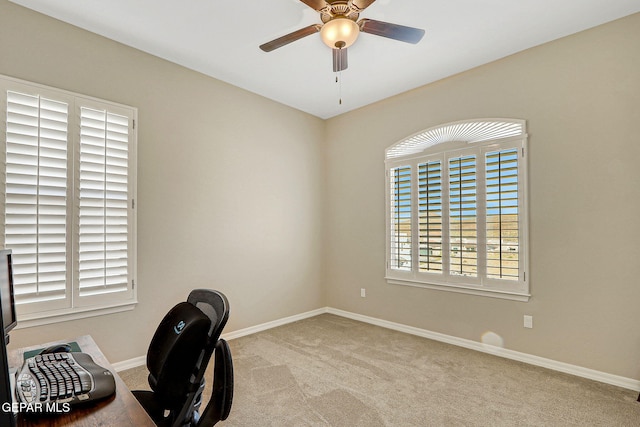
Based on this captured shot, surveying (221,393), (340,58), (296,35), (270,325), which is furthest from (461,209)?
(221,393)

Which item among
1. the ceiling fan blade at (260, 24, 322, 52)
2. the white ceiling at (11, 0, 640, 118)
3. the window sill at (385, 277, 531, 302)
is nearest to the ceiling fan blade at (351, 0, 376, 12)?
the ceiling fan blade at (260, 24, 322, 52)

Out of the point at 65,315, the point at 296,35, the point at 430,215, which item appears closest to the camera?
the point at 296,35

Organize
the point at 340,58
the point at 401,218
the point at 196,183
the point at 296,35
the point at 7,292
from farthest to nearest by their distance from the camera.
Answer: the point at 401,218 < the point at 196,183 < the point at 340,58 < the point at 296,35 < the point at 7,292

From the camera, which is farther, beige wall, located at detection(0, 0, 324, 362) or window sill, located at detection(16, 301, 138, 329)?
beige wall, located at detection(0, 0, 324, 362)

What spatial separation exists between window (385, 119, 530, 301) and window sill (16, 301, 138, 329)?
302 cm

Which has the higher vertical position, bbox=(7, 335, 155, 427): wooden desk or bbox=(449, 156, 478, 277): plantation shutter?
bbox=(449, 156, 478, 277): plantation shutter

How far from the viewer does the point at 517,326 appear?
3250mm

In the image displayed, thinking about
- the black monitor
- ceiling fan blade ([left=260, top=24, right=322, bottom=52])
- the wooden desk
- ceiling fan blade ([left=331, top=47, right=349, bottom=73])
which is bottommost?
the wooden desk

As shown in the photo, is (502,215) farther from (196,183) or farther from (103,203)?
(103,203)

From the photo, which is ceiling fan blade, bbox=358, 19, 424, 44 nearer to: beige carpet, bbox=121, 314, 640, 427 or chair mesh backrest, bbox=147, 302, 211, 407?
chair mesh backrest, bbox=147, 302, 211, 407

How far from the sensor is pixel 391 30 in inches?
88.0

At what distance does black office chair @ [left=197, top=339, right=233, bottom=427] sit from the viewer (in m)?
1.42

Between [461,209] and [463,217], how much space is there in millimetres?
91

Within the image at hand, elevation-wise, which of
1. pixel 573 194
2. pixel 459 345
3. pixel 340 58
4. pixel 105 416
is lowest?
pixel 459 345
